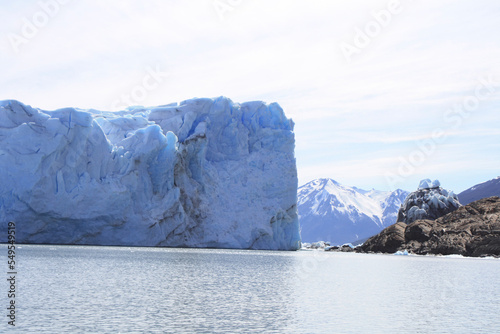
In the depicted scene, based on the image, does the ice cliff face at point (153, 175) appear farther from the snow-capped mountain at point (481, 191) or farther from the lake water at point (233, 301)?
the snow-capped mountain at point (481, 191)

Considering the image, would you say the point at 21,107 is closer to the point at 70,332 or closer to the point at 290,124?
the point at 290,124

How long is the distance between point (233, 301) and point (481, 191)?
553 ft

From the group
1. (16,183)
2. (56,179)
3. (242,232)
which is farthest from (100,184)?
(242,232)

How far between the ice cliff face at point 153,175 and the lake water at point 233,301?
433 inches

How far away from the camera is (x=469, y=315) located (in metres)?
15.5

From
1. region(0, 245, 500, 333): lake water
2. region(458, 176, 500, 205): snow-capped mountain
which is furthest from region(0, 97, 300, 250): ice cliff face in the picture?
region(458, 176, 500, 205): snow-capped mountain

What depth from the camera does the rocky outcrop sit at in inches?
2124

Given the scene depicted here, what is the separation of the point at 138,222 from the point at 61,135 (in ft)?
27.3

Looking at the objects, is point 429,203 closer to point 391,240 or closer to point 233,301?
point 391,240

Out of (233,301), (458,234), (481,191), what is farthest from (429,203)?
(481,191)

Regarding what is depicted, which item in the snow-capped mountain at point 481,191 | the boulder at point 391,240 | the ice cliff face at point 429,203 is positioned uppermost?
the snow-capped mountain at point 481,191

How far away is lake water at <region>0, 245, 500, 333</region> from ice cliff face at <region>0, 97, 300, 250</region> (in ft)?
36.0

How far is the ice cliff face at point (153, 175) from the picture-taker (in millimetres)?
36938

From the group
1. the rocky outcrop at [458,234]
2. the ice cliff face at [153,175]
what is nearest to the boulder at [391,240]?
the rocky outcrop at [458,234]
